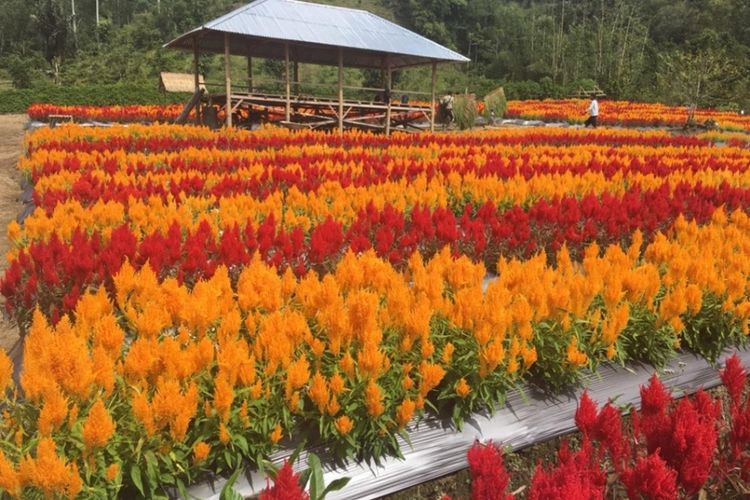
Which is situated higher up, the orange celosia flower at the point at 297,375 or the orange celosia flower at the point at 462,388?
the orange celosia flower at the point at 297,375

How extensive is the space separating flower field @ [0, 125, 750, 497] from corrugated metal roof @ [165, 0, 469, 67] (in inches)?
429

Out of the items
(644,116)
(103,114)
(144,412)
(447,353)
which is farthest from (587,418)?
(644,116)

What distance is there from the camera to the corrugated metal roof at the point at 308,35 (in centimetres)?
1582

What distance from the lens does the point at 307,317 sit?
3.08 m

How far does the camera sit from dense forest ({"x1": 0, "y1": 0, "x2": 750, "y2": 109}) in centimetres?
3325

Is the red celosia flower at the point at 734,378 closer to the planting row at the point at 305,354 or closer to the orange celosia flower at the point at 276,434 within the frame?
the planting row at the point at 305,354

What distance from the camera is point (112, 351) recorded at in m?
2.47

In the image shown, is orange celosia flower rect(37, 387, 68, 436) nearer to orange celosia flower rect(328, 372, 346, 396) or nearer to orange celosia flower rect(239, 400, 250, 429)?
orange celosia flower rect(239, 400, 250, 429)

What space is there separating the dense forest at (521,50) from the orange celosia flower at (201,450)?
26074mm

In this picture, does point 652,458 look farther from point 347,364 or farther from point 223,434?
point 223,434

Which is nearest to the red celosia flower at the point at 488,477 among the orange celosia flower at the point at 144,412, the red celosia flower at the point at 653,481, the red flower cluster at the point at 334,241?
the red celosia flower at the point at 653,481

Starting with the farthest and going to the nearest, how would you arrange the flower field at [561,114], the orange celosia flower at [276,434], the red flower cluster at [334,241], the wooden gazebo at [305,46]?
the flower field at [561,114] → the wooden gazebo at [305,46] → the red flower cluster at [334,241] → the orange celosia flower at [276,434]

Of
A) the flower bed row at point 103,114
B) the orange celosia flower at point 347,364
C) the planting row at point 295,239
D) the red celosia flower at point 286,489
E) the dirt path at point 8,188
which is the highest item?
the flower bed row at point 103,114

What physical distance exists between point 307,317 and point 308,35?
15.1m
